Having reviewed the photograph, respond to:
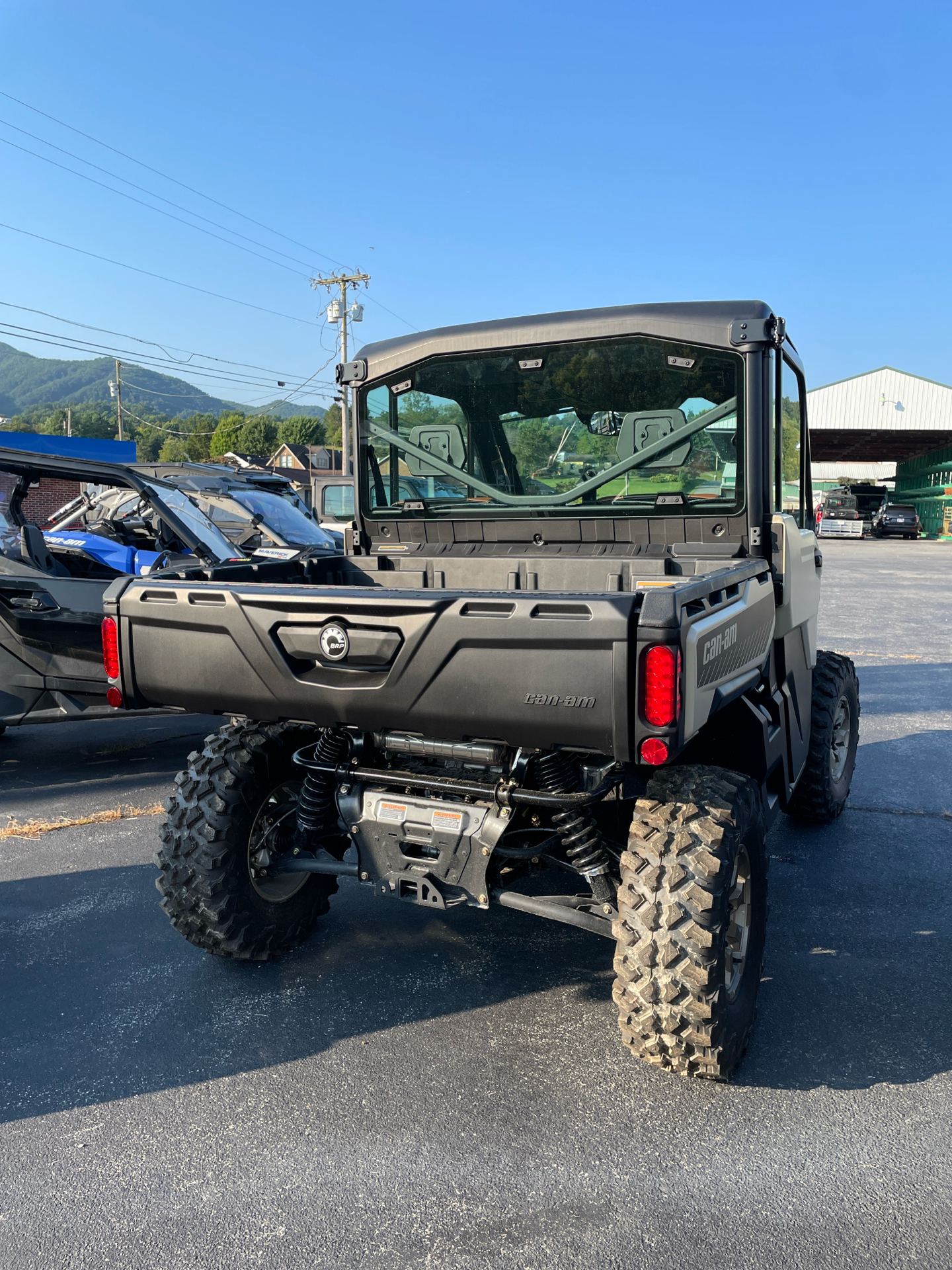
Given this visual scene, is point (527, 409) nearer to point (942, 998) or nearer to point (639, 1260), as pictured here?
point (942, 998)

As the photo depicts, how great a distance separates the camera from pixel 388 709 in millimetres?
2891

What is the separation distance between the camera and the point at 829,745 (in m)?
4.95

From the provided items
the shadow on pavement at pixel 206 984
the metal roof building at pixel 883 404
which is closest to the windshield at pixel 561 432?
the shadow on pavement at pixel 206 984

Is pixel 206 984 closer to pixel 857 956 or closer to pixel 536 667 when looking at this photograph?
pixel 536 667

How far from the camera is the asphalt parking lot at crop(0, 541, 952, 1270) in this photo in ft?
7.68

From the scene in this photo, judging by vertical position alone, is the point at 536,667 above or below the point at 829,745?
above

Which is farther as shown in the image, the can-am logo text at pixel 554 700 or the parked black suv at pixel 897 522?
the parked black suv at pixel 897 522

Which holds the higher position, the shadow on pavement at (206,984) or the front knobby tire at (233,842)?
the front knobby tire at (233,842)

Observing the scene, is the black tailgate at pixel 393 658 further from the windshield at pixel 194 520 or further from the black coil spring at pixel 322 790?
the windshield at pixel 194 520

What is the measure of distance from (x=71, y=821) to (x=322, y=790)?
268 cm

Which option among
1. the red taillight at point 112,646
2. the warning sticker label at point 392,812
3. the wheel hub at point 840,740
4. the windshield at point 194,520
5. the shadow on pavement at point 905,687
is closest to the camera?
the warning sticker label at point 392,812

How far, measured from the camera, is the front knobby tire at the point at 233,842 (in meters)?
3.46

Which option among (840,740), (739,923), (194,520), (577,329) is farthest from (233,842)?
(194,520)

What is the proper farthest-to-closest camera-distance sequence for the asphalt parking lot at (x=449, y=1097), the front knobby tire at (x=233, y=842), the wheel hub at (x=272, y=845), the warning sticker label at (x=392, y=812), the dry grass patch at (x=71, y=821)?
1. the dry grass patch at (x=71, y=821)
2. the wheel hub at (x=272, y=845)
3. the front knobby tire at (x=233, y=842)
4. the warning sticker label at (x=392, y=812)
5. the asphalt parking lot at (x=449, y=1097)
